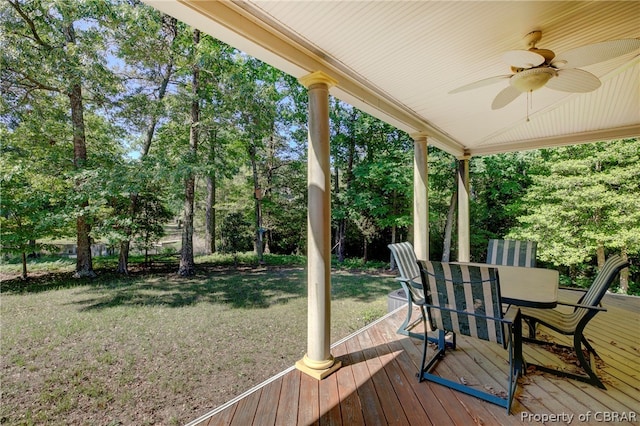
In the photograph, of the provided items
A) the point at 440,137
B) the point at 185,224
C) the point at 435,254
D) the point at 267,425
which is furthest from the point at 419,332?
the point at 435,254

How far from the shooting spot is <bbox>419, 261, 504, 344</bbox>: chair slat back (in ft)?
6.36

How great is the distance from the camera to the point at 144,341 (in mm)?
4078

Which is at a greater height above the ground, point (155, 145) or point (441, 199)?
point (155, 145)

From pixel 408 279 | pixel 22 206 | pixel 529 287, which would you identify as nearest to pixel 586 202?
pixel 529 287

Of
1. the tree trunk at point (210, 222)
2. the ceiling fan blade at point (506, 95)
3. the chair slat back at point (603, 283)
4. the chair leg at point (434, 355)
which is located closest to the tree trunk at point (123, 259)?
the tree trunk at point (210, 222)

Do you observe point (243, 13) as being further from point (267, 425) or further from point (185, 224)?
point (185, 224)

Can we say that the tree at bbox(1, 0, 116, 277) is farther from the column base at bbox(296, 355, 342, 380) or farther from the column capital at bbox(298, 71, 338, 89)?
the column base at bbox(296, 355, 342, 380)

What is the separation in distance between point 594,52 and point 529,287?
1.86m

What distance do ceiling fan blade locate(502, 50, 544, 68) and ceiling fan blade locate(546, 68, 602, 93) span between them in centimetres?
29

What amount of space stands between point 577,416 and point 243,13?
3.43 metres

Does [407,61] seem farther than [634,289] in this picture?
No

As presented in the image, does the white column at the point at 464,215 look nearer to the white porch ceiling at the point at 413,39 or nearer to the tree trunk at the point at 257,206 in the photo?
the white porch ceiling at the point at 413,39

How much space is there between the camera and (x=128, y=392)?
2943 millimetres

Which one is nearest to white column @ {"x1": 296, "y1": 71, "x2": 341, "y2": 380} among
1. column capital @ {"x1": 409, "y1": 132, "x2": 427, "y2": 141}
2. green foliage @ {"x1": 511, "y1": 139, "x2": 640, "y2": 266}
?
column capital @ {"x1": 409, "y1": 132, "x2": 427, "y2": 141}
